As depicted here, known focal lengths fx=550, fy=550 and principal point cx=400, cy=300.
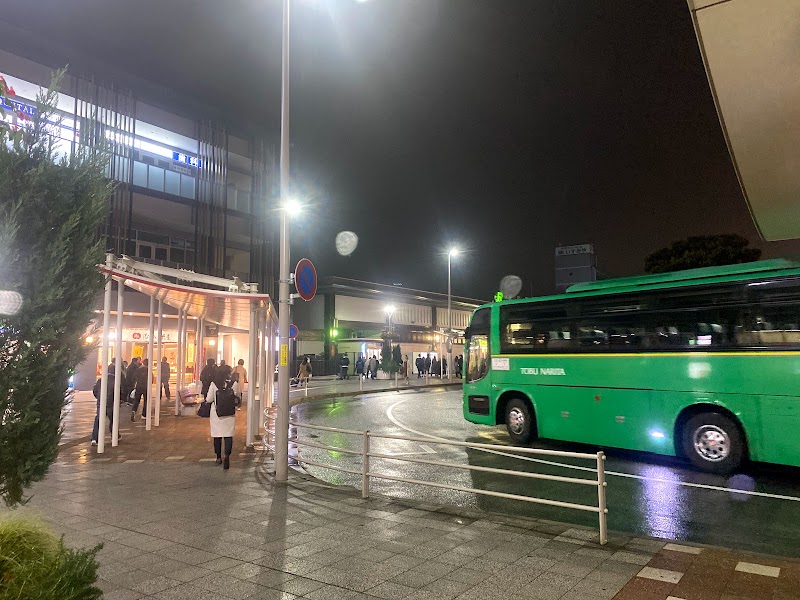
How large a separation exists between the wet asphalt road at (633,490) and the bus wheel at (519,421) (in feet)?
1.04

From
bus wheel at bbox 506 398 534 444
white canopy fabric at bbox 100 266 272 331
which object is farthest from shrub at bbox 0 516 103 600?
bus wheel at bbox 506 398 534 444

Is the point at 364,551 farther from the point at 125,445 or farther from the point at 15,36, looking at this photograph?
the point at 15,36

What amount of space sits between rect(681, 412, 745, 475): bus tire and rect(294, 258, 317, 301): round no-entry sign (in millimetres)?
7169

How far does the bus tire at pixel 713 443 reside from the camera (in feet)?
Answer: 30.8

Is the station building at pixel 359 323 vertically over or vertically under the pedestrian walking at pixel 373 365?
over

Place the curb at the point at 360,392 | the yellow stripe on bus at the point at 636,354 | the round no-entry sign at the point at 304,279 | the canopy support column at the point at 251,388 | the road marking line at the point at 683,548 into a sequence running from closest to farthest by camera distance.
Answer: the road marking line at the point at 683,548 < the round no-entry sign at the point at 304,279 < the yellow stripe on bus at the point at 636,354 < the canopy support column at the point at 251,388 < the curb at the point at 360,392

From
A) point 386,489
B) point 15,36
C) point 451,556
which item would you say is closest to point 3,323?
point 451,556

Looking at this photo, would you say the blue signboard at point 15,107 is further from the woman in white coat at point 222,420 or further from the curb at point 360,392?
the curb at point 360,392

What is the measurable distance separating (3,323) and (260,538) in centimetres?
384

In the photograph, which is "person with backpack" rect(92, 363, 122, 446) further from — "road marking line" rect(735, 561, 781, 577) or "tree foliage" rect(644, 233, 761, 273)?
"tree foliage" rect(644, 233, 761, 273)

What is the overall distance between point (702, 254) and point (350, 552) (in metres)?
34.0

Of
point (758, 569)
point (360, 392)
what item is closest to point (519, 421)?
point (758, 569)

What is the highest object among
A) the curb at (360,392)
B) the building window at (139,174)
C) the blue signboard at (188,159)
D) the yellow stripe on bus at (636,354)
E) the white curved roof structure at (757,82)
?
the blue signboard at (188,159)

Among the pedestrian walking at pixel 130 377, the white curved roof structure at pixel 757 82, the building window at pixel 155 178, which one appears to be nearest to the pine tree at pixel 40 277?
the white curved roof structure at pixel 757 82
